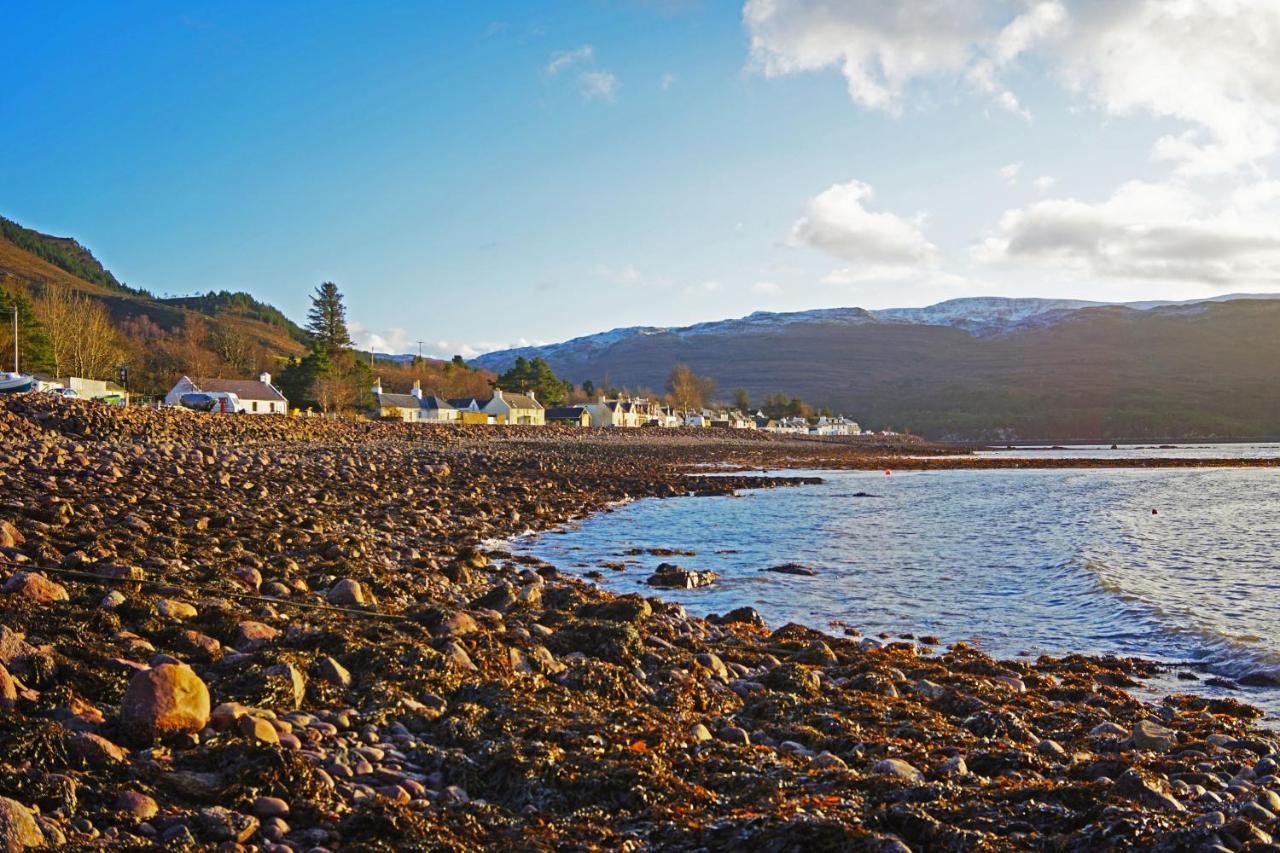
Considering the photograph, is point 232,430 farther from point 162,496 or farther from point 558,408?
point 558,408

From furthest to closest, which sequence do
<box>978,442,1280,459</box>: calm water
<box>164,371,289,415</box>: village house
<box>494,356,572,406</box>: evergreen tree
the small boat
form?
<box>494,356,572,406</box>: evergreen tree → <box>978,442,1280,459</box>: calm water → <box>164,371,289,415</box>: village house → the small boat

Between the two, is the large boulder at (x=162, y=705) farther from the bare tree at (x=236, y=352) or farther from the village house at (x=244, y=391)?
the bare tree at (x=236, y=352)

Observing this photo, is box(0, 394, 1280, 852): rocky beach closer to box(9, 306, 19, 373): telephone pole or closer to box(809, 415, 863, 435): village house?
box(9, 306, 19, 373): telephone pole

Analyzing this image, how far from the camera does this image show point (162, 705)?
477 centimetres

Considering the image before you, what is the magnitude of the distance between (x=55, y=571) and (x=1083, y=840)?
8367 mm

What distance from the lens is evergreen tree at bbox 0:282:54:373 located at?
228 ft

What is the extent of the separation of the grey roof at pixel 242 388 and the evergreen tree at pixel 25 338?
11.6 m

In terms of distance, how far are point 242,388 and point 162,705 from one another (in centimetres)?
8122

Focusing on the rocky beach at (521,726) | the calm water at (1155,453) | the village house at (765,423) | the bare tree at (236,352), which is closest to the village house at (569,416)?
the bare tree at (236,352)

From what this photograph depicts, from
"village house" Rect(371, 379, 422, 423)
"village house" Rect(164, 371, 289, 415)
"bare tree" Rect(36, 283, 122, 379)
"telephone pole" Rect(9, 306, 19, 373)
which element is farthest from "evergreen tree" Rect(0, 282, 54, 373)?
"village house" Rect(371, 379, 422, 423)

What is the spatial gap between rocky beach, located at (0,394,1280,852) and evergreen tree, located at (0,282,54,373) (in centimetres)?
7226

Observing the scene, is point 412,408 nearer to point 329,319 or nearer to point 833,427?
point 329,319

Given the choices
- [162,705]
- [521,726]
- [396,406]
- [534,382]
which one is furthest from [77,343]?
[521,726]

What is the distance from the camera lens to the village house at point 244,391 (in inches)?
3009
